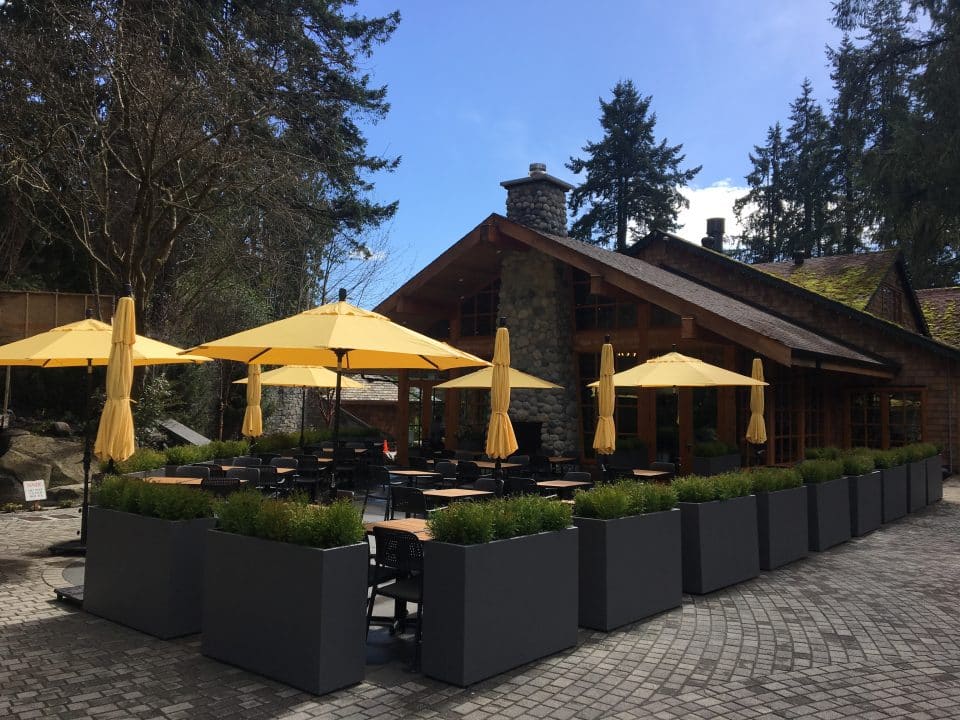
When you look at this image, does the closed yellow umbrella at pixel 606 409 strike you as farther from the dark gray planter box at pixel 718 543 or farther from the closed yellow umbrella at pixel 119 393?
the closed yellow umbrella at pixel 119 393

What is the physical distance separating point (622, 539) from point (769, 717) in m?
1.87

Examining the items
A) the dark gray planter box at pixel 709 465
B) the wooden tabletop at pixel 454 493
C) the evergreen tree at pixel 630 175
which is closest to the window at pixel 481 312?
the dark gray planter box at pixel 709 465

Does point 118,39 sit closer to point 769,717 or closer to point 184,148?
point 184,148

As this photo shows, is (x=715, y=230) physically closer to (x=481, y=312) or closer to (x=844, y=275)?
(x=844, y=275)

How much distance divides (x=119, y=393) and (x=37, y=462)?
622cm

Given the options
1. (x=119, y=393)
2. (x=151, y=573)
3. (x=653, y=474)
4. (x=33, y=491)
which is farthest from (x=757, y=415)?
(x=33, y=491)

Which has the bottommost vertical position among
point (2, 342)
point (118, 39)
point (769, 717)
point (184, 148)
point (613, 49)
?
point (769, 717)

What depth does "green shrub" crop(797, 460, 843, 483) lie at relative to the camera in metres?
9.19

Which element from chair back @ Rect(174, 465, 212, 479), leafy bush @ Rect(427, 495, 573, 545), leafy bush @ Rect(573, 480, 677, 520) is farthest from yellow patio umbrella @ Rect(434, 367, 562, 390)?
leafy bush @ Rect(427, 495, 573, 545)

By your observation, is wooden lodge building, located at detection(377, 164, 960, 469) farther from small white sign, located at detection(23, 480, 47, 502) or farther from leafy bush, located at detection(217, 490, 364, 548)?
leafy bush, located at detection(217, 490, 364, 548)

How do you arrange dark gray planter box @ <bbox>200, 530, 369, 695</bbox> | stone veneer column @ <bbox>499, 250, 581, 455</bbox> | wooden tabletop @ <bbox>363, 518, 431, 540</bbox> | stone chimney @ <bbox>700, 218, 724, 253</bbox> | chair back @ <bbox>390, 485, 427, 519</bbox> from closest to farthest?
dark gray planter box @ <bbox>200, 530, 369, 695</bbox>, wooden tabletop @ <bbox>363, 518, 431, 540</bbox>, chair back @ <bbox>390, 485, 427, 519</bbox>, stone veneer column @ <bbox>499, 250, 581, 455</bbox>, stone chimney @ <bbox>700, 218, 724, 253</bbox>

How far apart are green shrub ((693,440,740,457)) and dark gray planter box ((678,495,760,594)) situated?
556cm

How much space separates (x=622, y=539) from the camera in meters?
5.87

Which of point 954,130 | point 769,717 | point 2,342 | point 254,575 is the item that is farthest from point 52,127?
point 954,130
